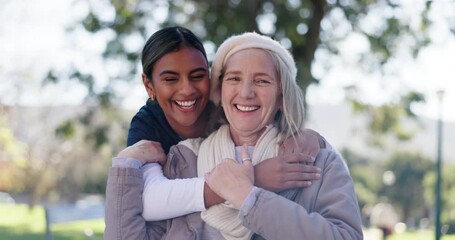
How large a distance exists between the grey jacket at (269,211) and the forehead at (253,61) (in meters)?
0.32

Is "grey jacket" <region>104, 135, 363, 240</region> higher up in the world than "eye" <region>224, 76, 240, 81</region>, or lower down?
lower down

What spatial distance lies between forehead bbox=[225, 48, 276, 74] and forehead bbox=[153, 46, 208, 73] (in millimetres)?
199

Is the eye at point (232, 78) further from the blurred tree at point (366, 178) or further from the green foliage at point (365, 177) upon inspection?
the green foliage at point (365, 177)

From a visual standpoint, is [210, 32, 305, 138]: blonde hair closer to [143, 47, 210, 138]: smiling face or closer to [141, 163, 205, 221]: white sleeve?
[143, 47, 210, 138]: smiling face

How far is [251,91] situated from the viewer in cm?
239

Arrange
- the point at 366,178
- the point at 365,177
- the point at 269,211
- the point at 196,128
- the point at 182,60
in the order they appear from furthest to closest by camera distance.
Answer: the point at 366,178, the point at 365,177, the point at 196,128, the point at 182,60, the point at 269,211

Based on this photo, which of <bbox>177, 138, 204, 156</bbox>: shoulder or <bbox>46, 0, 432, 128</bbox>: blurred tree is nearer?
<bbox>177, 138, 204, 156</bbox>: shoulder

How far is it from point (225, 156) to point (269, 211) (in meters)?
0.33

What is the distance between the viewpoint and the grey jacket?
221 cm

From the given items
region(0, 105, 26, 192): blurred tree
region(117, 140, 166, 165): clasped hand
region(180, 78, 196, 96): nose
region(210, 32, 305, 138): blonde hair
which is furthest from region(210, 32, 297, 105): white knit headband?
region(0, 105, 26, 192): blurred tree

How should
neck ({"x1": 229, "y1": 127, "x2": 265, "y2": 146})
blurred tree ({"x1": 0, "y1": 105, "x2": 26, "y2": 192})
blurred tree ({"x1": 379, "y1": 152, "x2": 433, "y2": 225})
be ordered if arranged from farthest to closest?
blurred tree ({"x1": 379, "y1": 152, "x2": 433, "y2": 225}) < blurred tree ({"x1": 0, "y1": 105, "x2": 26, "y2": 192}) < neck ({"x1": 229, "y1": 127, "x2": 265, "y2": 146})

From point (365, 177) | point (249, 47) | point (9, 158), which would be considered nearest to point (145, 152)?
point (249, 47)

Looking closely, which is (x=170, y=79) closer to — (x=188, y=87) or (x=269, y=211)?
(x=188, y=87)

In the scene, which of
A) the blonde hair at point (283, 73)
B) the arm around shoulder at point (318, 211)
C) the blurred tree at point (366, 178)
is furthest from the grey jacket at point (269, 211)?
the blurred tree at point (366, 178)
